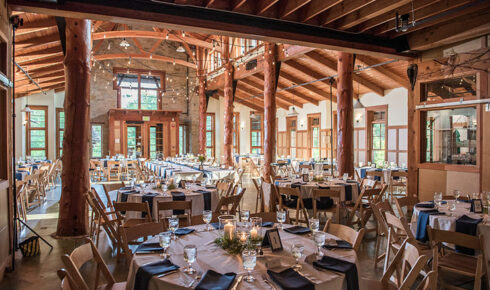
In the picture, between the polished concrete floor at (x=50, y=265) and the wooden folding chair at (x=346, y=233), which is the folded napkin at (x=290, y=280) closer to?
the wooden folding chair at (x=346, y=233)

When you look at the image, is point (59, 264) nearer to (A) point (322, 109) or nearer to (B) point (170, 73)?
(A) point (322, 109)

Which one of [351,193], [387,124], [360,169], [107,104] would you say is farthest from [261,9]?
[107,104]

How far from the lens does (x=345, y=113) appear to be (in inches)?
297

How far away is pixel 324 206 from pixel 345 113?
2867mm

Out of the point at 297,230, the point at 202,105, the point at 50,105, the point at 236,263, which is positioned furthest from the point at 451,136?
the point at 50,105

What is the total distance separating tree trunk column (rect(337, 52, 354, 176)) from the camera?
7.54 m

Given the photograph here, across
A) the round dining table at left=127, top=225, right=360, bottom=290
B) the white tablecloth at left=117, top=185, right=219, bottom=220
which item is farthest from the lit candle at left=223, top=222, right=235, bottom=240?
the white tablecloth at left=117, top=185, right=219, bottom=220

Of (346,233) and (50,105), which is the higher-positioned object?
(50,105)

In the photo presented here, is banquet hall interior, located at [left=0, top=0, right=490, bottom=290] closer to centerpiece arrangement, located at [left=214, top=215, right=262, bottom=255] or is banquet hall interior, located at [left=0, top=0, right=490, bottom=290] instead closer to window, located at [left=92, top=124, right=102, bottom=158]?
centerpiece arrangement, located at [left=214, top=215, right=262, bottom=255]

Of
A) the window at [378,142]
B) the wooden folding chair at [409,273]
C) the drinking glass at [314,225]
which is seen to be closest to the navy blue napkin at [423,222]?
the wooden folding chair at [409,273]

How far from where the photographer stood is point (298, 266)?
206 cm

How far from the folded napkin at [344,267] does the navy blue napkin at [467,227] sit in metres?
2.00

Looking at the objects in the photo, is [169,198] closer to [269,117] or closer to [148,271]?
[148,271]

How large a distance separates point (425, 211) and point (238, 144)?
14.8 m
